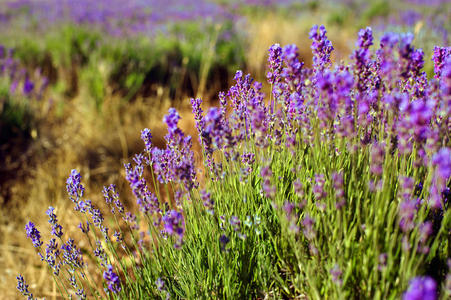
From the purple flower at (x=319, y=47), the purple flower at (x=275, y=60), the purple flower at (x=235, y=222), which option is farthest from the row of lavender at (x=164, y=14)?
Answer: the purple flower at (x=235, y=222)

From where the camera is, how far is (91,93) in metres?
5.55

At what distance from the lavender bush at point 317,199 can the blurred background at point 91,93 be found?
150cm

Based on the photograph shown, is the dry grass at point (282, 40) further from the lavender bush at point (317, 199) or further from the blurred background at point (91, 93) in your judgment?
the lavender bush at point (317, 199)

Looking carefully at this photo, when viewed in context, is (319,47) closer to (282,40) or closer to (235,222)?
(235,222)

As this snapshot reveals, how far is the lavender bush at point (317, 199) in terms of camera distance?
4.54 feet

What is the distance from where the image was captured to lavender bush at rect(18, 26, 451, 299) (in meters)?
1.38

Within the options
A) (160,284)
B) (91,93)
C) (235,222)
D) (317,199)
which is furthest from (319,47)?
(91,93)

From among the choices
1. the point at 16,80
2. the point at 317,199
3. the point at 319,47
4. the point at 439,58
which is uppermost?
the point at 16,80

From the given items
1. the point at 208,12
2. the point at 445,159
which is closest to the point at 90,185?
the point at 445,159

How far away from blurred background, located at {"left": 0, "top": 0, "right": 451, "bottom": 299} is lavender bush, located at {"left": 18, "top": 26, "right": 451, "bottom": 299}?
1.50 m

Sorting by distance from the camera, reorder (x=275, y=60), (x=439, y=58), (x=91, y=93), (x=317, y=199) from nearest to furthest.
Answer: (x=317, y=199) < (x=439, y=58) < (x=275, y=60) < (x=91, y=93)

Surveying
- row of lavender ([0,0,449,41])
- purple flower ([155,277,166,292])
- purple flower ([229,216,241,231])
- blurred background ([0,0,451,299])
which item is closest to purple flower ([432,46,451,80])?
purple flower ([229,216,241,231])

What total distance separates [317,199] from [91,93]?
186 inches

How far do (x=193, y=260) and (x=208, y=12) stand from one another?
1164 centimetres
